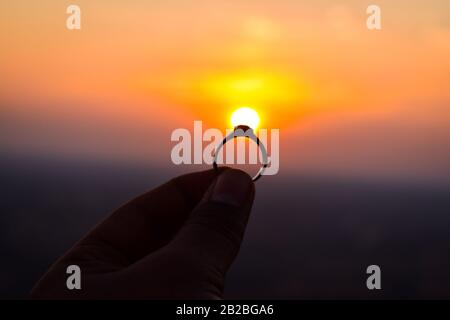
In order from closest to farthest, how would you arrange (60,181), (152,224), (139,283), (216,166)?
(139,283)
(152,224)
(216,166)
(60,181)

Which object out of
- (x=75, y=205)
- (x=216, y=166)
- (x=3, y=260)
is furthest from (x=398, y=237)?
(x=216, y=166)

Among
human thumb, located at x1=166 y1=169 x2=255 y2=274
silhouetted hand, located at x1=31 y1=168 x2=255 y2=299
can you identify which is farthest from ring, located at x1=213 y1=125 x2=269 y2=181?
human thumb, located at x1=166 y1=169 x2=255 y2=274

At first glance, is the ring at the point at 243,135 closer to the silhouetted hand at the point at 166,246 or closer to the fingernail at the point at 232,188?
the silhouetted hand at the point at 166,246

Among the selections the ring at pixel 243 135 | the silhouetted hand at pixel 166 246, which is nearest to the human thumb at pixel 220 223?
the silhouetted hand at pixel 166 246

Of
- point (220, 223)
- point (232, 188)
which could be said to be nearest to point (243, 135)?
point (232, 188)

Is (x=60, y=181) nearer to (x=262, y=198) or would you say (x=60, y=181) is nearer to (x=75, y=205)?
(x=75, y=205)

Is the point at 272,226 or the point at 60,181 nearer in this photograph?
the point at 272,226

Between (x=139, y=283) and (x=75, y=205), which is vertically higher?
(x=75, y=205)

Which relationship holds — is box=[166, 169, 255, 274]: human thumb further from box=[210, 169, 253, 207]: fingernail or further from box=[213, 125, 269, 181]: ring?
box=[213, 125, 269, 181]: ring
